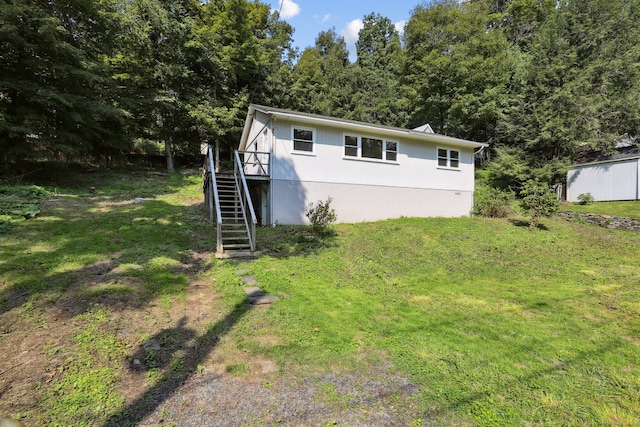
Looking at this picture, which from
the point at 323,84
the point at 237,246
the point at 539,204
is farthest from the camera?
the point at 323,84

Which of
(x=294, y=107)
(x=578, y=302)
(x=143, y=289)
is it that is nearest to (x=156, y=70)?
(x=294, y=107)

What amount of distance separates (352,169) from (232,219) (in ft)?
17.5

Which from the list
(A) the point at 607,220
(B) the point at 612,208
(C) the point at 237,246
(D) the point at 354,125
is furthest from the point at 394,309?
(B) the point at 612,208

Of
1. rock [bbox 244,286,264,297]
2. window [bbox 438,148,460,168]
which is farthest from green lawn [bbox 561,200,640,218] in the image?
rock [bbox 244,286,264,297]

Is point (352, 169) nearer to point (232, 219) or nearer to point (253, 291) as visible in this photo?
point (232, 219)

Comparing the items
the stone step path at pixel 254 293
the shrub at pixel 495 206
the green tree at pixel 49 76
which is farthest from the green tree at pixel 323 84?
the stone step path at pixel 254 293

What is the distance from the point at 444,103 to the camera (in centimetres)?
2409

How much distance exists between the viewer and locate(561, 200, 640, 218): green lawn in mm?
14320

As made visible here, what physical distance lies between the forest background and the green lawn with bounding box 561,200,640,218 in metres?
2.75

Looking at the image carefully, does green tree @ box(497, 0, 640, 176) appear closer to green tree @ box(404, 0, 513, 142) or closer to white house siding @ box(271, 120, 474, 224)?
green tree @ box(404, 0, 513, 142)

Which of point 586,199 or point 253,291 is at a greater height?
point 586,199

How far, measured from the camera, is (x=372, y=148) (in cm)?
1284

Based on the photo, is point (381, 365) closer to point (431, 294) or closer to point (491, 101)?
point (431, 294)

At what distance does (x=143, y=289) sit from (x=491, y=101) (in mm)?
25686
